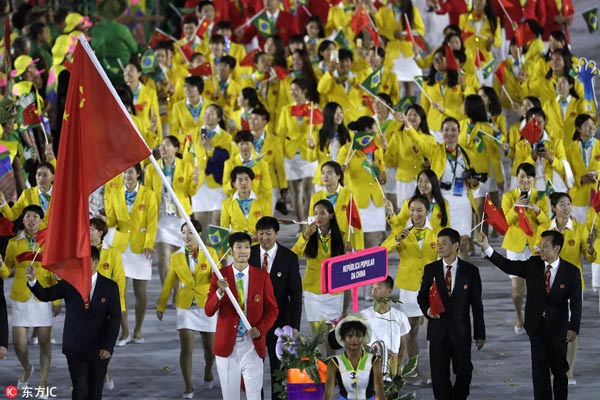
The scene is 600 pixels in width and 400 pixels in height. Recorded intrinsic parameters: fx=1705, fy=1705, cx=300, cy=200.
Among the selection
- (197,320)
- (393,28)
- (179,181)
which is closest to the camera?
(197,320)

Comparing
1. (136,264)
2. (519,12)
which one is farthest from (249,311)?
(519,12)

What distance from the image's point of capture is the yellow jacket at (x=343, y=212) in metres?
15.8

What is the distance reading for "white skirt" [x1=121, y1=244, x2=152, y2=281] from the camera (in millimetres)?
16531

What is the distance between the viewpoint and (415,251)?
50.1 ft

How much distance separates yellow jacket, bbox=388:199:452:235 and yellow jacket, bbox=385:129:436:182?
1.90 m

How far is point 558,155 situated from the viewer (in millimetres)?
17953

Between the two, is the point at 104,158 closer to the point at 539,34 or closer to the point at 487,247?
the point at 487,247

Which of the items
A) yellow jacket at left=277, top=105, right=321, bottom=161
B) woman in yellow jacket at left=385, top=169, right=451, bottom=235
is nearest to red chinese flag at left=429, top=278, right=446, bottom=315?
woman in yellow jacket at left=385, top=169, right=451, bottom=235

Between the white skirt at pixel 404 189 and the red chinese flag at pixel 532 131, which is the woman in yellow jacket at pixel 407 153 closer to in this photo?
the white skirt at pixel 404 189

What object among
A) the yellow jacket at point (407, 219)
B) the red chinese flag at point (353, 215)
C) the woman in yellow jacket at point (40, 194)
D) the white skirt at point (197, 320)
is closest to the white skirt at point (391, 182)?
the yellow jacket at point (407, 219)

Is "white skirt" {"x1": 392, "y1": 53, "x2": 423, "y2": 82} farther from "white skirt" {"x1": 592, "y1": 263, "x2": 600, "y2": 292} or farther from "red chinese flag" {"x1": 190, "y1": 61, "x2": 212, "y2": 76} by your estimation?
"white skirt" {"x1": 592, "y1": 263, "x2": 600, "y2": 292}

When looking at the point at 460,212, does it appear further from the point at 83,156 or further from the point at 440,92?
the point at 83,156

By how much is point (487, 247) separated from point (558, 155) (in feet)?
13.9

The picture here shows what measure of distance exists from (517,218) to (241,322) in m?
3.65
